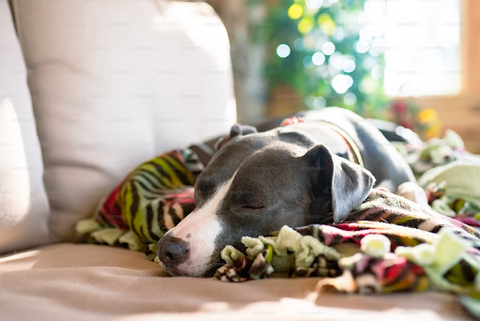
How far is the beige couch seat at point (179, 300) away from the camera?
2.35ft

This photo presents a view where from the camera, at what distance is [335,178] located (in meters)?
1.18

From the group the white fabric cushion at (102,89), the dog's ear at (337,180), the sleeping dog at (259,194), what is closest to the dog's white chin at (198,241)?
the sleeping dog at (259,194)

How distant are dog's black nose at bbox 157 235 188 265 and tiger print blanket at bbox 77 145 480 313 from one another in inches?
4.4

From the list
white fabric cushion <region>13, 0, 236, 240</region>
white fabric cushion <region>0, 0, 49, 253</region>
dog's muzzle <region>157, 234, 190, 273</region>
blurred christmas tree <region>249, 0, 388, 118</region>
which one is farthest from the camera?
blurred christmas tree <region>249, 0, 388, 118</region>

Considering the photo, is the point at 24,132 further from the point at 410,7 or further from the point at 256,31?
the point at 410,7

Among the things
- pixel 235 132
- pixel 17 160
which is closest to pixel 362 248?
pixel 235 132

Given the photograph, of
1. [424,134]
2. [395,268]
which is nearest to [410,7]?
[424,134]

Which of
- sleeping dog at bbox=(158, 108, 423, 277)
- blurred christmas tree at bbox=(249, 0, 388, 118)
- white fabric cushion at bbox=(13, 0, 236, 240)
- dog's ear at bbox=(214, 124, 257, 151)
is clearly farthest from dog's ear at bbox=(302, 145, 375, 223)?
blurred christmas tree at bbox=(249, 0, 388, 118)

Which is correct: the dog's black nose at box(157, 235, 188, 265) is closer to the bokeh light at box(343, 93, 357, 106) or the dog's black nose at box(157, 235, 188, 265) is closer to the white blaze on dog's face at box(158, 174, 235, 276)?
the white blaze on dog's face at box(158, 174, 235, 276)

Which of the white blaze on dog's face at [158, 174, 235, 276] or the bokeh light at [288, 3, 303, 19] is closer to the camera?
the white blaze on dog's face at [158, 174, 235, 276]

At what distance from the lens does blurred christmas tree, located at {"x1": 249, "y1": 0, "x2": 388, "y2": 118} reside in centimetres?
368

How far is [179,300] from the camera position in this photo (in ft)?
2.60

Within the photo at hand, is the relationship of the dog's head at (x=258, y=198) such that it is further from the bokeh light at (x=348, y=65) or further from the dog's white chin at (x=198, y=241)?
the bokeh light at (x=348, y=65)

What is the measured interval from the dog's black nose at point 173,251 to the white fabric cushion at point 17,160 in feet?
1.64
